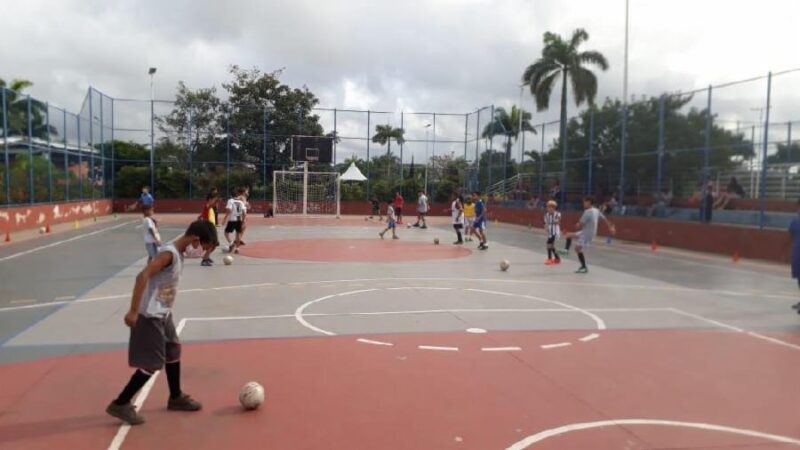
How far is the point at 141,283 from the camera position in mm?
4992

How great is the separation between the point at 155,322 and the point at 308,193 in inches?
1412

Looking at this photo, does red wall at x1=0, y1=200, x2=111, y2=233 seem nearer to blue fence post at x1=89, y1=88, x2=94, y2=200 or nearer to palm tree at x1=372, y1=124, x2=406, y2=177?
blue fence post at x1=89, y1=88, x2=94, y2=200

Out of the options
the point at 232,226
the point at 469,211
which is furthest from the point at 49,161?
the point at 469,211

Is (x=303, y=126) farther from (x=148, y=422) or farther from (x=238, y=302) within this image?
(x=148, y=422)

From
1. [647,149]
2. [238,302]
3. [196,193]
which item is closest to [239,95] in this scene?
[196,193]

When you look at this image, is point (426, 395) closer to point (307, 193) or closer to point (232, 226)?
point (232, 226)

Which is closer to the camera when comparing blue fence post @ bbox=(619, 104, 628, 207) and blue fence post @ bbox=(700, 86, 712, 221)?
blue fence post @ bbox=(700, 86, 712, 221)

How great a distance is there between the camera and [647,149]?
75.7 ft

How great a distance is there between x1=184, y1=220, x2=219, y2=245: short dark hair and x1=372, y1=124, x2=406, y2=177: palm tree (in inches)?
1442

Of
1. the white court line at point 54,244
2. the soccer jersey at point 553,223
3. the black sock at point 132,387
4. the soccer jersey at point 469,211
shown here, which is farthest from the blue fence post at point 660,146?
the black sock at point 132,387

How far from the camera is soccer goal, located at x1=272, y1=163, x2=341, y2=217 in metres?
39.8

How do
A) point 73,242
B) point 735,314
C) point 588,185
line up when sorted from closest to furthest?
point 735,314 < point 73,242 < point 588,185

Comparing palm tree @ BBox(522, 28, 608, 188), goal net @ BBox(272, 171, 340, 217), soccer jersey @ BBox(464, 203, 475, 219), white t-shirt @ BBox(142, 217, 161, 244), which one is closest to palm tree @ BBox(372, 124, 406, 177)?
goal net @ BBox(272, 171, 340, 217)

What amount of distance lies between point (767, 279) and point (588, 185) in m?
13.2
